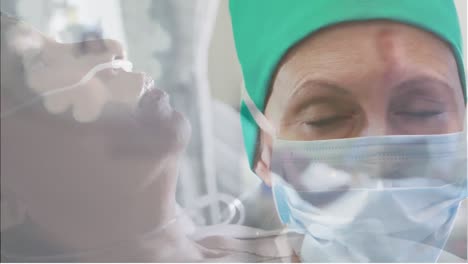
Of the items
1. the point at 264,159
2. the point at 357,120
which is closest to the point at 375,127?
the point at 357,120

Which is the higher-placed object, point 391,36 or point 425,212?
point 391,36

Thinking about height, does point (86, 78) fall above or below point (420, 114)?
above

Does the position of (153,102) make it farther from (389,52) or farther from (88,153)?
(389,52)

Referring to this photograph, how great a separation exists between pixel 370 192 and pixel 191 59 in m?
0.32

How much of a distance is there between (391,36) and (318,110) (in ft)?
0.47

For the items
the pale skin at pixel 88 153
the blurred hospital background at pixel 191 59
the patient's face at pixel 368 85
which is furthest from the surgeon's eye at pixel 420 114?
the pale skin at pixel 88 153

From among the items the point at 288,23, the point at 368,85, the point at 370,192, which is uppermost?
the point at 288,23

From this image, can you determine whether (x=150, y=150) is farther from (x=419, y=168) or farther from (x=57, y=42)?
(x=419, y=168)

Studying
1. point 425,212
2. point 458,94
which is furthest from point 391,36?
point 425,212

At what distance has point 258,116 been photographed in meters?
0.74

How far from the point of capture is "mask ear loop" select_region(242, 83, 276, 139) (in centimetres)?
74

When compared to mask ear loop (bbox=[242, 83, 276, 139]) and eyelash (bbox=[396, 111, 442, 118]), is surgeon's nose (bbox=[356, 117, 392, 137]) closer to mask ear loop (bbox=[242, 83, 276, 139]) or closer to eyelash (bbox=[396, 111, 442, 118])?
eyelash (bbox=[396, 111, 442, 118])

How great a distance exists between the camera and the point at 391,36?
70 cm

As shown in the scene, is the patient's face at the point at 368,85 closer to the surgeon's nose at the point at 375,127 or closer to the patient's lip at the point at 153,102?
the surgeon's nose at the point at 375,127
